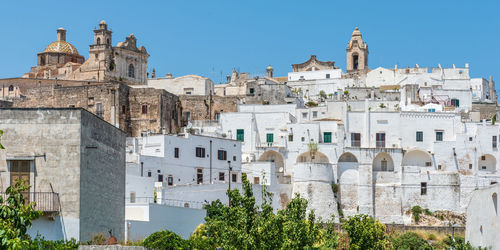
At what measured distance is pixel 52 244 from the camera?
24.7m

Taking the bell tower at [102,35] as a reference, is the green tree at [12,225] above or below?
below

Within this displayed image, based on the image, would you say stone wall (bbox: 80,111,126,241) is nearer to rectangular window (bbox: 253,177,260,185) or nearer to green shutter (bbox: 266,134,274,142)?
rectangular window (bbox: 253,177,260,185)

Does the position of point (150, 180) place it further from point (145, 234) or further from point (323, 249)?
point (323, 249)

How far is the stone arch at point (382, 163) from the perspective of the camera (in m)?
71.7

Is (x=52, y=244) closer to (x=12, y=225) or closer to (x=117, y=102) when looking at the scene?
(x=12, y=225)

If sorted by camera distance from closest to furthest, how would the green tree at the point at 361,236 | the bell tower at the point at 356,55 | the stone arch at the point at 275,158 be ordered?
the green tree at the point at 361,236 < the stone arch at the point at 275,158 < the bell tower at the point at 356,55

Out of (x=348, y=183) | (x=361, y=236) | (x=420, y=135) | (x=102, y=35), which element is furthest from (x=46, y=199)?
(x=102, y=35)

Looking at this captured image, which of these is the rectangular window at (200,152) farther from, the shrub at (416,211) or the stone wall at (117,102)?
the shrub at (416,211)

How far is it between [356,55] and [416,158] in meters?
32.5

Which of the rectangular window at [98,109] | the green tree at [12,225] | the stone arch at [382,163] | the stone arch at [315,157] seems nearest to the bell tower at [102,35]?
the rectangular window at [98,109]

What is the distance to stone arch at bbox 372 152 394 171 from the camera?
7169 centimetres

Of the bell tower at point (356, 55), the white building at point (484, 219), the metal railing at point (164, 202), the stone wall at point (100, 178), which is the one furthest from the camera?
the bell tower at point (356, 55)

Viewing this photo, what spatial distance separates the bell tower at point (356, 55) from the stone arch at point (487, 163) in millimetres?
31772

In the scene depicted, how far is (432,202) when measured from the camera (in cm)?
6969
